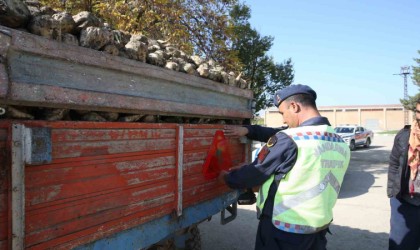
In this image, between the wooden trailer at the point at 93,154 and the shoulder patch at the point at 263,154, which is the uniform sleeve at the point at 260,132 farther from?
the shoulder patch at the point at 263,154

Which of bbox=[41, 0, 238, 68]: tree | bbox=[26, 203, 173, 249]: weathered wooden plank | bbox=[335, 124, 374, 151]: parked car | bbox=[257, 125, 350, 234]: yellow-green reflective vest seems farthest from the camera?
bbox=[335, 124, 374, 151]: parked car

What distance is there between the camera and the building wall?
5116 cm

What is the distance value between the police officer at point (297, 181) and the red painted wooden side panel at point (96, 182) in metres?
0.51

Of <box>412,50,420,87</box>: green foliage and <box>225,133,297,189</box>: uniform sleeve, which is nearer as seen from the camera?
<box>225,133,297,189</box>: uniform sleeve

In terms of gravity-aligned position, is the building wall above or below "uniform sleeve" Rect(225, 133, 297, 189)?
above

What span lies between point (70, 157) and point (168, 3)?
8902 millimetres

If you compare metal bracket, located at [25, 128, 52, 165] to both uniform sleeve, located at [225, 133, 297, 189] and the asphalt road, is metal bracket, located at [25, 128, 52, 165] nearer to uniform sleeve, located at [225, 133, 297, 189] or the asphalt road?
uniform sleeve, located at [225, 133, 297, 189]

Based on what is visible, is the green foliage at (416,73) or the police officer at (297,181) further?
the green foliage at (416,73)

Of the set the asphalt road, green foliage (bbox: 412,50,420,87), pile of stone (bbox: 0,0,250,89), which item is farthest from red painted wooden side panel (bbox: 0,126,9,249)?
Answer: green foliage (bbox: 412,50,420,87)

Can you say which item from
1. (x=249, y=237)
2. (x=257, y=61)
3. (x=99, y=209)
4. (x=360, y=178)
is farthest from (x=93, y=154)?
(x=257, y=61)

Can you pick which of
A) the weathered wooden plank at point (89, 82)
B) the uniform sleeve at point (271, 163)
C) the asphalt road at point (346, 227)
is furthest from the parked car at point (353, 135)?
the weathered wooden plank at point (89, 82)

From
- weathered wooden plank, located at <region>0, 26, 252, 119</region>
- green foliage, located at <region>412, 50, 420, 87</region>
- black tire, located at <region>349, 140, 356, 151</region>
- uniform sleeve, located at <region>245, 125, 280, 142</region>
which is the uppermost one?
green foliage, located at <region>412, 50, 420, 87</region>

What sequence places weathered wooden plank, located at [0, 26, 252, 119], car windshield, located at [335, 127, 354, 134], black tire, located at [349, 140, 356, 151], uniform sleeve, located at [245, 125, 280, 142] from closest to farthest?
weathered wooden plank, located at [0, 26, 252, 119]
uniform sleeve, located at [245, 125, 280, 142]
black tire, located at [349, 140, 356, 151]
car windshield, located at [335, 127, 354, 134]

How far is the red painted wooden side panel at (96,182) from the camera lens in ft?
4.84
